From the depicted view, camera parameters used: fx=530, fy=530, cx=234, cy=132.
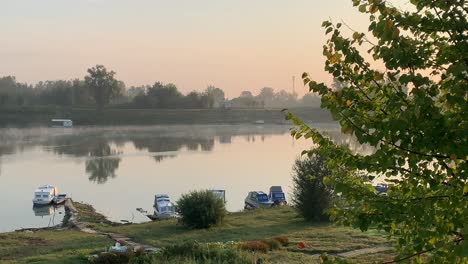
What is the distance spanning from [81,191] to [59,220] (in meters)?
9.75

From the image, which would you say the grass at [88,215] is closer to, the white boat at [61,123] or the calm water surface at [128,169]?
the calm water surface at [128,169]

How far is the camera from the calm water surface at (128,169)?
1483 inches

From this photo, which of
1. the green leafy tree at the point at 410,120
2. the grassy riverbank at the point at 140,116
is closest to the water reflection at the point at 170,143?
the grassy riverbank at the point at 140,116

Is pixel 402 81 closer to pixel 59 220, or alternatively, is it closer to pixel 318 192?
pixel 318 192

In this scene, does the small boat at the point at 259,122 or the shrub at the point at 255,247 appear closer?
the shrub at the point at 255,247

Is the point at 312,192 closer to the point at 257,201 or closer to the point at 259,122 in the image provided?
the point at 257,201

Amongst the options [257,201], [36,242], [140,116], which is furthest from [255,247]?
[140,116]

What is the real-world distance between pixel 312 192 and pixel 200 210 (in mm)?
5642

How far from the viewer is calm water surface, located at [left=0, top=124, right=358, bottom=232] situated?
3766 centimetres

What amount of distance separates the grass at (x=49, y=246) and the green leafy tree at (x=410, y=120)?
1205 centimetres

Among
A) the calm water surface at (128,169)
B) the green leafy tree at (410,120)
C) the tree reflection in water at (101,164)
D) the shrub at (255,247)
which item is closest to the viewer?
the green leafy tree at (410,120)

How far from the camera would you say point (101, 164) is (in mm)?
58562

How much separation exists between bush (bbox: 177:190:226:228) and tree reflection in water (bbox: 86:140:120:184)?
25387 millimetres

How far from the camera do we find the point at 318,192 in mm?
25500
